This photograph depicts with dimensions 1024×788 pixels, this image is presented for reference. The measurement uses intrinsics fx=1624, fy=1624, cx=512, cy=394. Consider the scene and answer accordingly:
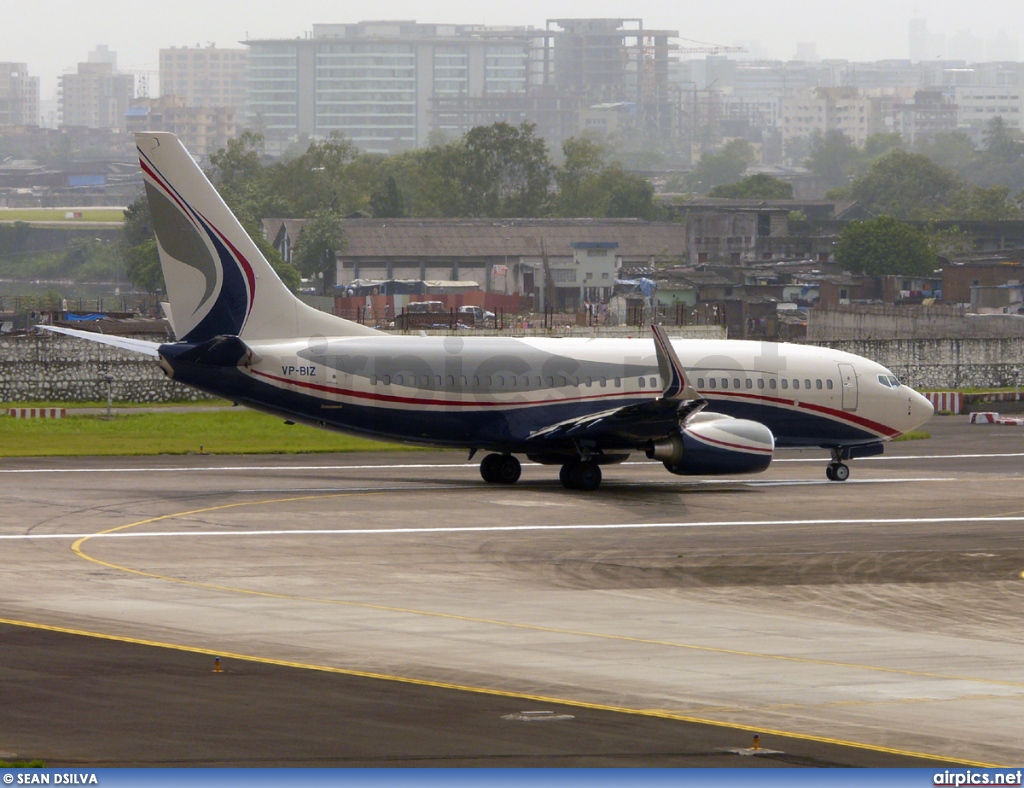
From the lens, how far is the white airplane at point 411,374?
41.3m

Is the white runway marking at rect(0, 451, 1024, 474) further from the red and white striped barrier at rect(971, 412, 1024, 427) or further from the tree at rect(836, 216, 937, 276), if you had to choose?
the tree at rect(836, 216, 937, 276)

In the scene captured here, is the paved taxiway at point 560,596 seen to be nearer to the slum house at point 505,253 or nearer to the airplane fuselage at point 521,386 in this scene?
the airplane fuselage at point 521,386

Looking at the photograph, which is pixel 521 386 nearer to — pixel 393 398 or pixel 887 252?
pixel 393 398

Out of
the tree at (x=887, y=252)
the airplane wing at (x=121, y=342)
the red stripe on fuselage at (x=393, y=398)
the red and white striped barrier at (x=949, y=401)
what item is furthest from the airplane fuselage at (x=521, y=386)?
the tree at (x=887, y=252)

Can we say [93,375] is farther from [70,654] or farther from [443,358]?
[70,654]

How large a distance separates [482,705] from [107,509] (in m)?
21.5

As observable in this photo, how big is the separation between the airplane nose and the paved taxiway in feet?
6.11

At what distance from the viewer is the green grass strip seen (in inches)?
2133

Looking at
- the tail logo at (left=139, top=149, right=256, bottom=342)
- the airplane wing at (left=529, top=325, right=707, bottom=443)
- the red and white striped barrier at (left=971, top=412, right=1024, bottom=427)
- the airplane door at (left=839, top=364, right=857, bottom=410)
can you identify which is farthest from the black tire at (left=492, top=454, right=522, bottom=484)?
the red and white striped barrier at (left=971, top=412, right=1024, bottom=427)

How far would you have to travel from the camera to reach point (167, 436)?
59.5 m

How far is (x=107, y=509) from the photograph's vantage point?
38562mm

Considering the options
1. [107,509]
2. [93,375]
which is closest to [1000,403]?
[93,375]

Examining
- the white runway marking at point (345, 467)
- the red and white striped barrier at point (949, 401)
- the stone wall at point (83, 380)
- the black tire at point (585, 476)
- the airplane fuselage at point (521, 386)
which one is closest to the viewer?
the airplane fuselage at point (521, 386)

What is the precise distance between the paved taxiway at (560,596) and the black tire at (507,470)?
65 cm
